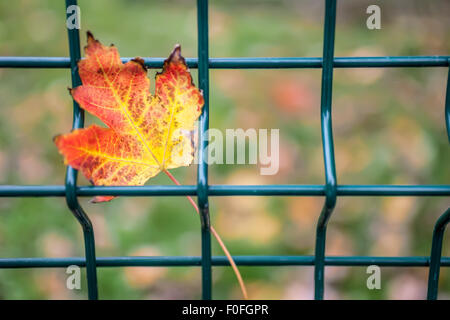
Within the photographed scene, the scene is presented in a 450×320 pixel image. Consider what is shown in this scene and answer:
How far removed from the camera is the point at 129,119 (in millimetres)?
666

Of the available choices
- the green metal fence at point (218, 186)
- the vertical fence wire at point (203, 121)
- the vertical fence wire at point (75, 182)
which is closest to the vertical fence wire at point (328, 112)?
the green metal fence at point (218, 186)

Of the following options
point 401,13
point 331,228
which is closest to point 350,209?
point 331,228

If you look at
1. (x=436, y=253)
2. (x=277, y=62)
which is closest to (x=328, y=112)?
(x=277, y=62)

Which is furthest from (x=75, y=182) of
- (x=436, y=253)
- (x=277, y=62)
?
(x=436, y=253)

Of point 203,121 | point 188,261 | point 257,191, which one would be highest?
point 203,121

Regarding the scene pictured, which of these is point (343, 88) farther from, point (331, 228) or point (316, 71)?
point (331, 228)

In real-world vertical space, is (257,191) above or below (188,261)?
above

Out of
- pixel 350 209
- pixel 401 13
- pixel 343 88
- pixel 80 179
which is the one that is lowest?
pixel 350 209

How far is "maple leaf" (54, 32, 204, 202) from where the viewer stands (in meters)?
0.62

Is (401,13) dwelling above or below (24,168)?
above

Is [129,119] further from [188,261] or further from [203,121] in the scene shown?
[188,261]

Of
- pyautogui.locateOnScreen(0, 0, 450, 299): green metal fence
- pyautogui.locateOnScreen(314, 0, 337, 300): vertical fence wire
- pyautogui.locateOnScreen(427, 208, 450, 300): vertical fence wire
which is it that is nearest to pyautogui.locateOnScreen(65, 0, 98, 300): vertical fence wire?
pyautogui.locateOnScreen(0, 0, 450, 299): green metal fence

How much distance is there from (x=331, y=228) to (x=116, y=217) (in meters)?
0.81

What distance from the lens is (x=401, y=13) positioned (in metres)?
2.86
